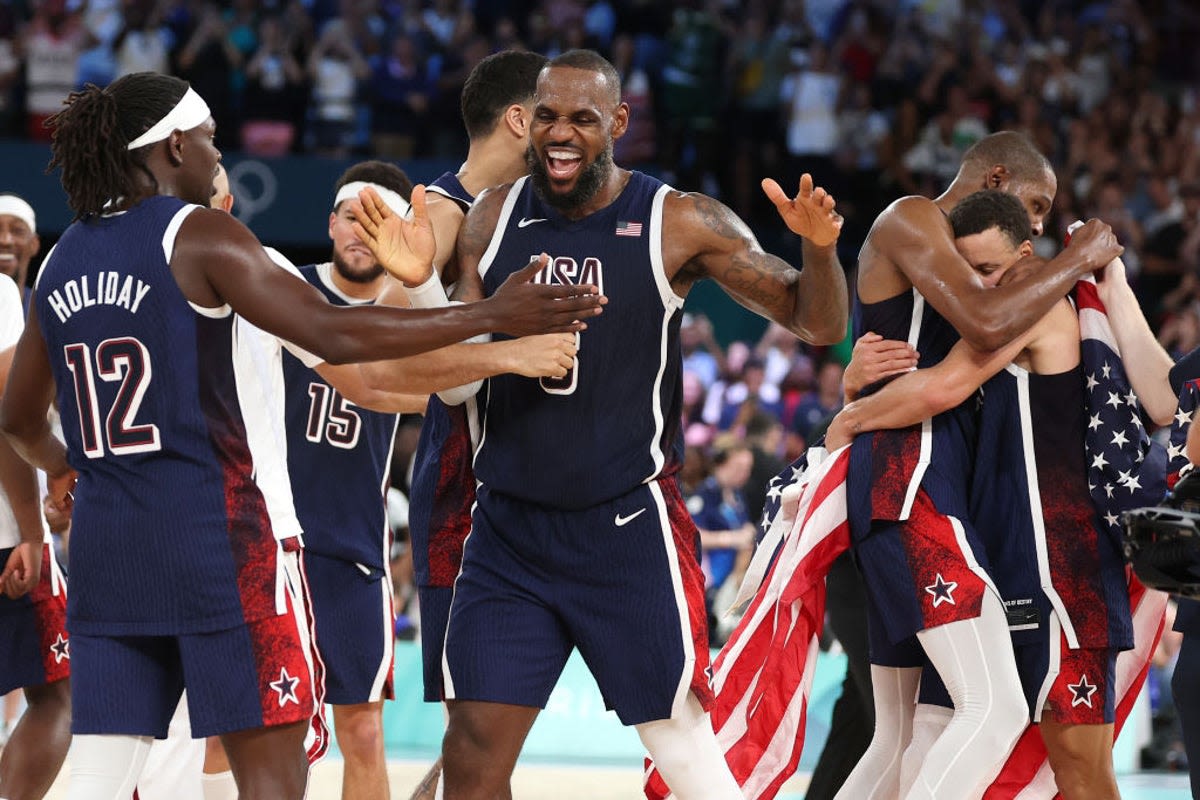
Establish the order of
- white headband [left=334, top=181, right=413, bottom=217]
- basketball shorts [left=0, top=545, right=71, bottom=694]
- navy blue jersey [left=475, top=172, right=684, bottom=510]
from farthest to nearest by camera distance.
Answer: white headband [left=334, top=181, right=413, bottom=217], basketball shorts [left=0, top=545, right=71, bottom=694], navy blue jersey [left=475, top=172, right=684, bottom=510]

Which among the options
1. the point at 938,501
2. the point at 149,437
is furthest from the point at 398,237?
the point at 938,501

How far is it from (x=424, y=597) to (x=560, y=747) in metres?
4.78

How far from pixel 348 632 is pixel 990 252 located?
8.42 feet

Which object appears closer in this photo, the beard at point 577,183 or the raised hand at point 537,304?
the raised hand at point 537,304

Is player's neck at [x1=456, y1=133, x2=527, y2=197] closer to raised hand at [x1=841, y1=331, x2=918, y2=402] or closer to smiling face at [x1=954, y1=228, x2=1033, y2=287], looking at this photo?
raised hand at [x1=841, y1=331, x2=918, y2=402]

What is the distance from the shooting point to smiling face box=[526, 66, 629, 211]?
4598 millimetres

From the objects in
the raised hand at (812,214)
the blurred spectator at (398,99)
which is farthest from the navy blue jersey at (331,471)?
the blurred spectator at (398,99)

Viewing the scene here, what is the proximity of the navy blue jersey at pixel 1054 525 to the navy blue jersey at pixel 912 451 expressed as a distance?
0.16 metres

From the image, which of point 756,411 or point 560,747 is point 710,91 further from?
point 560,747

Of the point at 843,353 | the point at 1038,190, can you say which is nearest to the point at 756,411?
the point at 843,353

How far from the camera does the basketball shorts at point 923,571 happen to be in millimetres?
5031

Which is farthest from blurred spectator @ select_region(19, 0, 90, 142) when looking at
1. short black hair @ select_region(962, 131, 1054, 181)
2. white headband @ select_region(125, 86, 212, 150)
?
white headband @ select_region(125, 86, 212, 150)

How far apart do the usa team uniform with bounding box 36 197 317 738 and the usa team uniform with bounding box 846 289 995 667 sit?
Answer: 195 centimetres

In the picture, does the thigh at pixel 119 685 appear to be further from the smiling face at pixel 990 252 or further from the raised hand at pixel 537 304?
the smiling face at pixel 990 252
